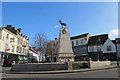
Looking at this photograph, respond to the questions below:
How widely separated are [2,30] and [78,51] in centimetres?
3068

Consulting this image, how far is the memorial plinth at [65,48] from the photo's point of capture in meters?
18.4

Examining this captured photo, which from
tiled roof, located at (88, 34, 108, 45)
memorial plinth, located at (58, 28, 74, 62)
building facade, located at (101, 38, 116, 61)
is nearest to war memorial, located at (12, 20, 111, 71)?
memorial plinth, located at (58, 28, 74, 62)

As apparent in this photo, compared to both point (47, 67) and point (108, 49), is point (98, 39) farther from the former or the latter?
point (47, 67)

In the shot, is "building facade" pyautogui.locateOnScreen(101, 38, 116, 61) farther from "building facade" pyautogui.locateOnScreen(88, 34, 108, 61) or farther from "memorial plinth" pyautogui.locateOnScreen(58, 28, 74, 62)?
"memorial plinth" pyautogui.locateOnScreen(58, 28, 74, 62)

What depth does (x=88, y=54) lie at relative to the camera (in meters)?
41.8

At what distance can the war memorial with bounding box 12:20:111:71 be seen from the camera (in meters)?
14.4

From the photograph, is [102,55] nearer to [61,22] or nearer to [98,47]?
[98,47]

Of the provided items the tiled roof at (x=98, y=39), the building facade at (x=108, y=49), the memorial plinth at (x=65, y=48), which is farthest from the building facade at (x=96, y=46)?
the memorial plinth at (x=65, y=48)

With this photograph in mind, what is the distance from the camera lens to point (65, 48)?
19.0 meters

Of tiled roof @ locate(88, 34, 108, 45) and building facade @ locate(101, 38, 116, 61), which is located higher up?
tiled roof @ locate(88, 34, 108, 45)

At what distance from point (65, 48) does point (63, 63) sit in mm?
4364

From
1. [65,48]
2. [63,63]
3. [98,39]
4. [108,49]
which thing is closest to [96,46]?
[98,39]

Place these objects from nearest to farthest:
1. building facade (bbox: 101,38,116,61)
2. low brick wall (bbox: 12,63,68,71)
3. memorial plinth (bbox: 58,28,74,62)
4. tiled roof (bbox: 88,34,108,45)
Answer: low brick wall (bbox: 12,63,68,71)
memorial plinth (bbox: 58,28,74,62)
building facade (bbox: 101,38,116,61)
tiled roof (bbox: 88,34,108,45)

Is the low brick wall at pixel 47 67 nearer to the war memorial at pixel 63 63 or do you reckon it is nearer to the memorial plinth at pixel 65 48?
the war memorial at pixel 63 63
